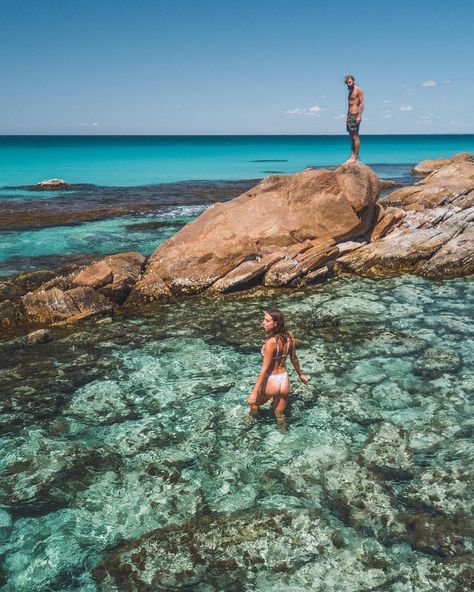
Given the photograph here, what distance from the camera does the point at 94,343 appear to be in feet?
47.8

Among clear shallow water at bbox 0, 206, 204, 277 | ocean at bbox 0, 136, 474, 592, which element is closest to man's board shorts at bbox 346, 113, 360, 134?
ocean at bbox 0, 136, 474, 592

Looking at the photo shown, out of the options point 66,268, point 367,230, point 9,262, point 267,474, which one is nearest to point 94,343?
point 66,268

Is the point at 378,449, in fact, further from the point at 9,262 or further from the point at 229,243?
the point at 9,262

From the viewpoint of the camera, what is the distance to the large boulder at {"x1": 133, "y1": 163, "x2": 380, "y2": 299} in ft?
61.1

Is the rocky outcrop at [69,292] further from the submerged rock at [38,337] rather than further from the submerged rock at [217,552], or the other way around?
the submerged rock at [217,552]

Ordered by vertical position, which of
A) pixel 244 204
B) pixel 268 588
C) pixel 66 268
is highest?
pixel 244 204

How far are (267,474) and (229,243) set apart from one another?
1162 centimetres

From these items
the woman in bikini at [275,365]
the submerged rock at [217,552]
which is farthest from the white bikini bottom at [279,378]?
the submerged rock at [217,552]

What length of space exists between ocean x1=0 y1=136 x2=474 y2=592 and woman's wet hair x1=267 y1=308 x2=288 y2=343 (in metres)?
2.16

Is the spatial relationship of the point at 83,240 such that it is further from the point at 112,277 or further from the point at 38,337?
the point at 38,337

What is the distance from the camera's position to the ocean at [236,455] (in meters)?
7.05

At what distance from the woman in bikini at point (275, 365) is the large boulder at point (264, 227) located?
29.1ft

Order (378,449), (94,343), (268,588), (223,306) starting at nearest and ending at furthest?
(268,588)
(378,449)
(94,343)
(223,306)

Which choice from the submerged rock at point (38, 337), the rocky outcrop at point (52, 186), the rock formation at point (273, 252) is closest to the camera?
the submerged rock at point (38, 337)
